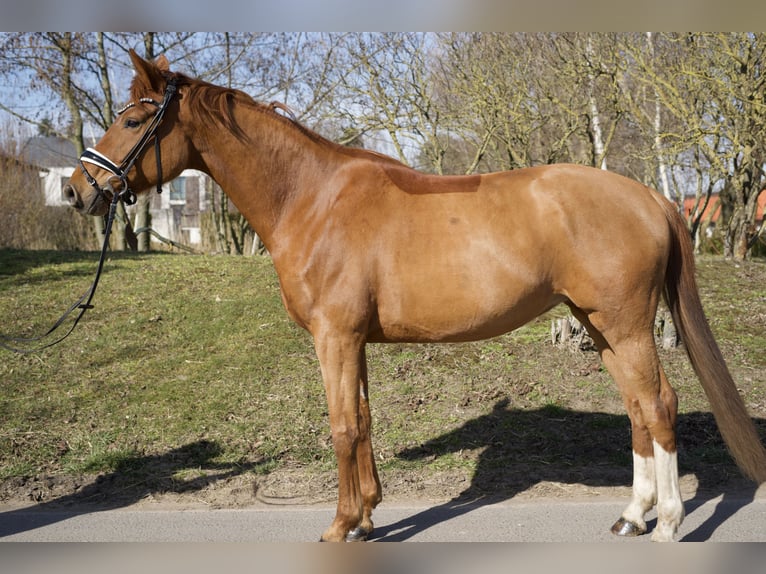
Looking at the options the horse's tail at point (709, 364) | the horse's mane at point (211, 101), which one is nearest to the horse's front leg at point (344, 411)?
the horse's mane at point (211, 101)

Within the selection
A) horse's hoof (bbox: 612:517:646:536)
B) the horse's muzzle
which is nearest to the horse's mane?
the horse's muzzle

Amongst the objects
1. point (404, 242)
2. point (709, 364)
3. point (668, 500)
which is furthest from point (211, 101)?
point (668, 500)

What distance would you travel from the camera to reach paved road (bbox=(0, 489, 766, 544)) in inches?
158

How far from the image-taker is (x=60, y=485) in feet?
16.7

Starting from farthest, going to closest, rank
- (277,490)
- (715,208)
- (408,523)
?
(715,208) < (277,490) < (408,523)

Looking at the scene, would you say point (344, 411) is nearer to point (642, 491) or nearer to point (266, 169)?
point (266, 169)

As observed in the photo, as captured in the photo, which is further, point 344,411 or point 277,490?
point 277,490

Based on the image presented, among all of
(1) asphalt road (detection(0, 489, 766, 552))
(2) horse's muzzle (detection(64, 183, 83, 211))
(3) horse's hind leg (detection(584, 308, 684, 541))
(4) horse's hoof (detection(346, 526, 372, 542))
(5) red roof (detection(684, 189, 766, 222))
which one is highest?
(5) red roof (detection(684, 189, 766, 222))

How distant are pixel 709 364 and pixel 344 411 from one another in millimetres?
2191

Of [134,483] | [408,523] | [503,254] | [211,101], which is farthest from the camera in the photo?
[134,483]

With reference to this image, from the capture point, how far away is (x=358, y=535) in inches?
152

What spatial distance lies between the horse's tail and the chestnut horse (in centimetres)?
7

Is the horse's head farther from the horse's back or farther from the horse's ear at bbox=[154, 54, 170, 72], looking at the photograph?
the horse's back

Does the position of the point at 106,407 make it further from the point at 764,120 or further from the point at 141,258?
the point at 764,120
